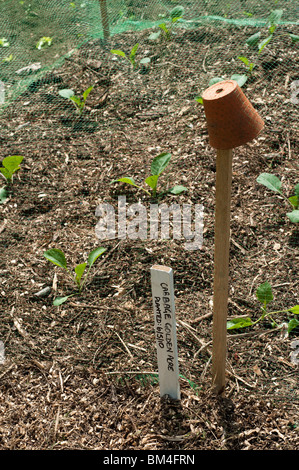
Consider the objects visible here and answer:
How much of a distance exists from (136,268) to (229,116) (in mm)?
1104

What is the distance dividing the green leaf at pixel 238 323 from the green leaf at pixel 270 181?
0.74 meters

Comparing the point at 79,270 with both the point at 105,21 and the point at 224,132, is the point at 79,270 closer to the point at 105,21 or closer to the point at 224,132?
the point at 224,132

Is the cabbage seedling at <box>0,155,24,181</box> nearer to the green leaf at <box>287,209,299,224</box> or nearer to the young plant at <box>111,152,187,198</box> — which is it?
the young plant at <box>111,152,187,198</box>

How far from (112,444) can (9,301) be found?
0.82 metres

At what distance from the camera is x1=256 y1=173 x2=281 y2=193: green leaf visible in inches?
92.9

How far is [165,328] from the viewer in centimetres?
150

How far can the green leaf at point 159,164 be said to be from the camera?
2508 mm

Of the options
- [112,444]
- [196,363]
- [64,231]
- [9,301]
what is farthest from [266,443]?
[64,231]

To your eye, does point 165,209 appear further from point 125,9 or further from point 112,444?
point 125,9

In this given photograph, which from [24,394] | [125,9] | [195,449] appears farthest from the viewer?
[125,9]

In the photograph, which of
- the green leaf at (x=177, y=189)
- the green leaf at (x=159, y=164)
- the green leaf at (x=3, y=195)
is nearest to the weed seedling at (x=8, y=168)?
the green leaf at (x=3, y=195)

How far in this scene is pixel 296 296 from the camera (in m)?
2.02

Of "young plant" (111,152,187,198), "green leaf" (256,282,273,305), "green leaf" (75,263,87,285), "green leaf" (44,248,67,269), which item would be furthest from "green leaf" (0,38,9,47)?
"green leaf" (256,282,273,305)

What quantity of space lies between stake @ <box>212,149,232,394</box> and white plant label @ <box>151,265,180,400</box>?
0.13 metres
